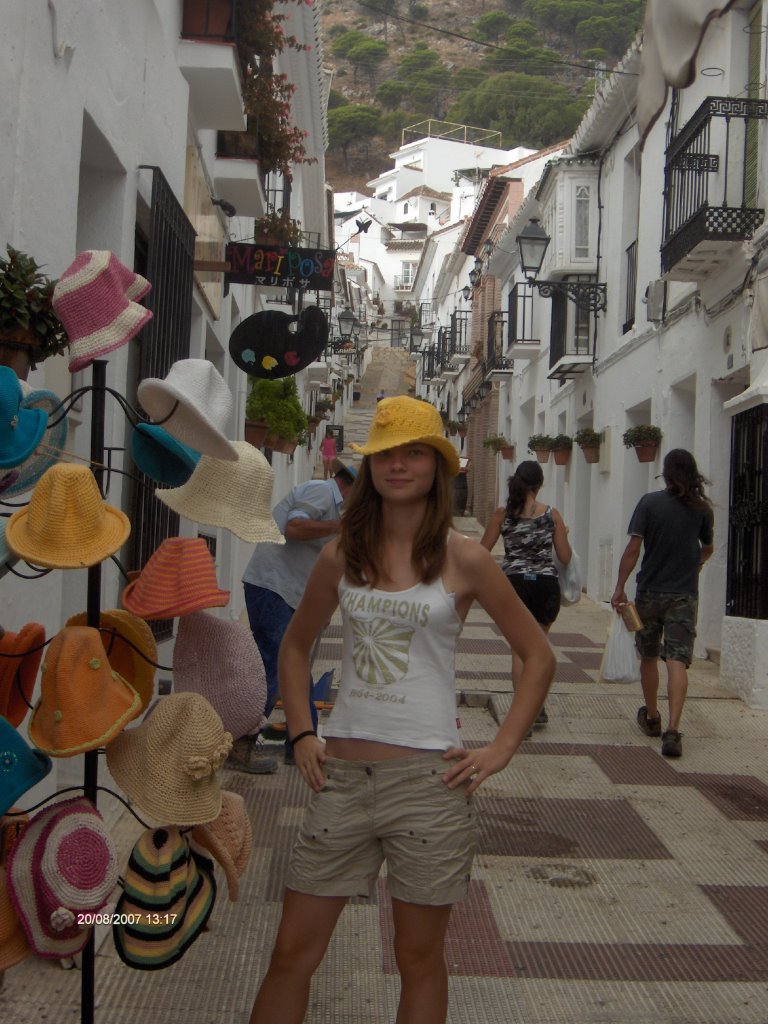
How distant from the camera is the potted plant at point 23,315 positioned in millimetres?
2682

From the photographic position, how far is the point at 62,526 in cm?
229

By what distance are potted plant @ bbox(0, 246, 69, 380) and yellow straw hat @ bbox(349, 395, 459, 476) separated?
806 millimetres

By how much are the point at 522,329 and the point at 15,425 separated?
2171cm

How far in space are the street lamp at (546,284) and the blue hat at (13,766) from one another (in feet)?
48.9

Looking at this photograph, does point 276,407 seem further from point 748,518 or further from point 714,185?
point 748,518

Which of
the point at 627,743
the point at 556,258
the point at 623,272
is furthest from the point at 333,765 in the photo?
the point at 556,258

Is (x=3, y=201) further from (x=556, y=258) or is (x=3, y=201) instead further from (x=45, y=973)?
(x=556, y=258)

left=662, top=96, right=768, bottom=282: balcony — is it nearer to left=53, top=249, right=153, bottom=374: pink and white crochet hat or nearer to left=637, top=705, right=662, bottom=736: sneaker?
left=637, top=705, right=662, bottom=736: sneaker

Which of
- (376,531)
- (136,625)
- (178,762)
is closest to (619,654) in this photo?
(376,531)

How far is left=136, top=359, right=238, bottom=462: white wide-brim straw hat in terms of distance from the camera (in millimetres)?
2604

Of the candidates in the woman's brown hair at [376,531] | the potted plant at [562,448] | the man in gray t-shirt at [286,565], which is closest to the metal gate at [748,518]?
the man in gray t-shirt at [286,565]

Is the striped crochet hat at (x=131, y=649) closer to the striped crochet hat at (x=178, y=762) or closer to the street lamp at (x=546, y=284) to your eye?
the striped crochet hat at (x=178, y=762)

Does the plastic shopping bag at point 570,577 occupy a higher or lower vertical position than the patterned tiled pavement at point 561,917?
higher
